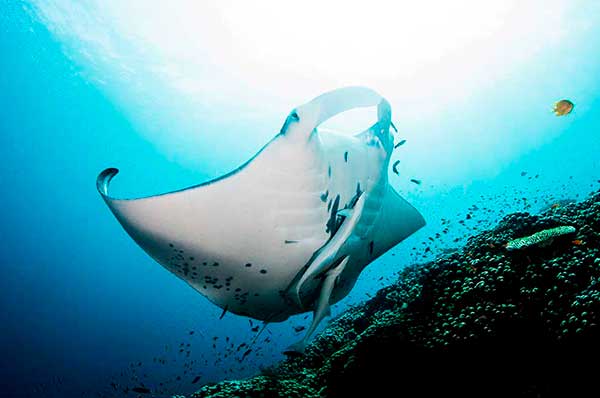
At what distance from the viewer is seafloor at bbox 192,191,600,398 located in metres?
2.23

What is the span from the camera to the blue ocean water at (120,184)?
24.8m

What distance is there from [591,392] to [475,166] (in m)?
69.1

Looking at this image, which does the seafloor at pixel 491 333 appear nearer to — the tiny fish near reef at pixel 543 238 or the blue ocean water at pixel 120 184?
the tiny fish near reef at pixel 543 238

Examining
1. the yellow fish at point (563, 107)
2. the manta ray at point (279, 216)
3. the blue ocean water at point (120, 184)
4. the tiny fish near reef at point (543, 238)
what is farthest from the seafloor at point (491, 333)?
the blue ocean water at point (120, 184)

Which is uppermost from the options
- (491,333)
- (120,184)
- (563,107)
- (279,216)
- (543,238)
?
(120,184)

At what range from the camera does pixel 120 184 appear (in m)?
42.8

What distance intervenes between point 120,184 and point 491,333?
48896 millimetres

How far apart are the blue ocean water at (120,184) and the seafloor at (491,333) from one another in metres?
15.3

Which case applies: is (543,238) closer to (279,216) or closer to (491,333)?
(491,333)

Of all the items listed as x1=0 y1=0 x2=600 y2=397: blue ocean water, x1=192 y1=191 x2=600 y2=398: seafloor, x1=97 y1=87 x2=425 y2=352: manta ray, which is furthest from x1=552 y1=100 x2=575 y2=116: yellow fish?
x1=0 y1=0 x2=600 y2=397: blue ocean water

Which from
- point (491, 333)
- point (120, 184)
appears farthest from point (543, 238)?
point (120, 184)

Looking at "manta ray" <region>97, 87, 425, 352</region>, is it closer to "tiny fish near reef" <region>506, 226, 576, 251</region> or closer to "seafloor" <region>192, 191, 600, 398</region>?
"seafloor" <region>192, 191, 600, 398</region>

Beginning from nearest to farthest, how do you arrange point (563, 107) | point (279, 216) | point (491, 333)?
point (279, 216) → point (491, 333) → point (563, 107)

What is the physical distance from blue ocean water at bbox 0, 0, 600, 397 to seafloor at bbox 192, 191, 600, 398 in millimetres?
15302
